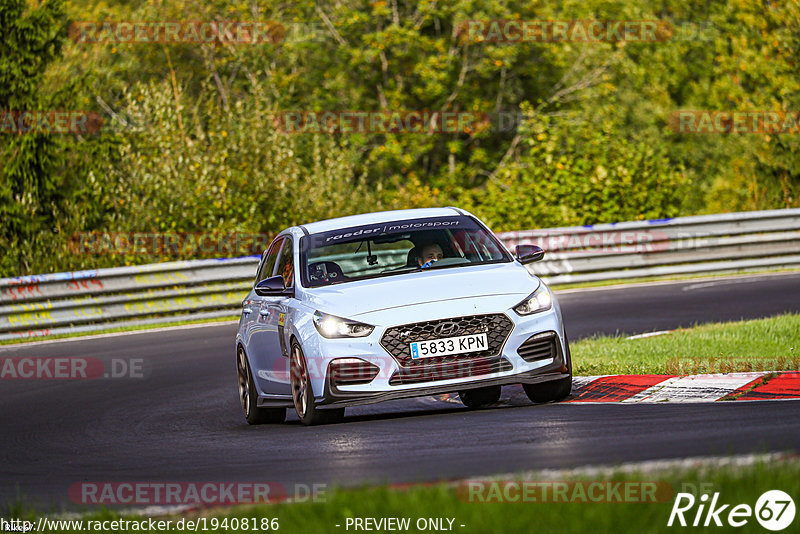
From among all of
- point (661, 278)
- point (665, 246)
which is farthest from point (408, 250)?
point (661, 278)

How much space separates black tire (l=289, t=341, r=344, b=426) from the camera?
31.8ft

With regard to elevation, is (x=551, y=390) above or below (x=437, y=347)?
below

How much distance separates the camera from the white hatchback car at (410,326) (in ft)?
30.6

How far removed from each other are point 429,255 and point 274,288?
126 cm

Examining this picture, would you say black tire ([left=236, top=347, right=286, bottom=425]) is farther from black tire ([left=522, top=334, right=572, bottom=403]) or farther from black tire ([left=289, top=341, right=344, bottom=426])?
black tire ([left=522, top=334, right=572, bottom=403])

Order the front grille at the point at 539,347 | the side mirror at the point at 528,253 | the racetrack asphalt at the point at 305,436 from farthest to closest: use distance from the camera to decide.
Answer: the side mirror at the point at 528,253 < the front grille at the point at 539,347 < the racetrack asphalt at the point at 305,436

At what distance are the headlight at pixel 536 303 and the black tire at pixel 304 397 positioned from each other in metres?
1.59

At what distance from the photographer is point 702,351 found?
1242 centimetres

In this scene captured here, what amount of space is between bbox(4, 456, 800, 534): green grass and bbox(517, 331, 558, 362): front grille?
3302 millimetres

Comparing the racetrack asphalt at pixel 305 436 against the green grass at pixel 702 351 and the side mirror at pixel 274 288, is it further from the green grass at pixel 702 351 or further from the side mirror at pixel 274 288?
the green grass at pixel 702 351

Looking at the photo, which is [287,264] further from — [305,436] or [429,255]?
[305,436]

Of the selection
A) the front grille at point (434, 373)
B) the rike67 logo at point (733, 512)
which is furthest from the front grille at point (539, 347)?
the rike67 logo at point (733, 512)

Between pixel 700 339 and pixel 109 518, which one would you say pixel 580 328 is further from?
pixel 109 518

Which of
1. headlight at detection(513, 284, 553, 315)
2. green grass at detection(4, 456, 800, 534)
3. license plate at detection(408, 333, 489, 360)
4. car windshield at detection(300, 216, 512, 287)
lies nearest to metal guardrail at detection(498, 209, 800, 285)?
car windshield at detection(300, 216, 512, 287)
